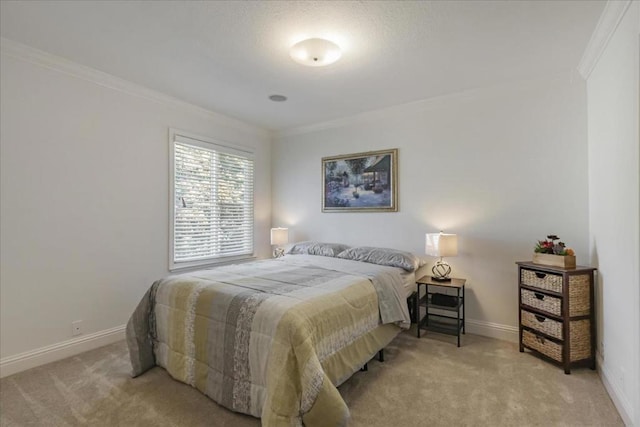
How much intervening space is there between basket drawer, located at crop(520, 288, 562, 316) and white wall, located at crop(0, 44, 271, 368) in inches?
148

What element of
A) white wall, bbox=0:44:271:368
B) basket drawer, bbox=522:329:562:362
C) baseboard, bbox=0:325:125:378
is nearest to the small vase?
basket drawer, bbox=522:329:562:362

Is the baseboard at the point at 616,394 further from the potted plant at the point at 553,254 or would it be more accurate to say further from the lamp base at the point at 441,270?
the lamp base at the point at 441,270

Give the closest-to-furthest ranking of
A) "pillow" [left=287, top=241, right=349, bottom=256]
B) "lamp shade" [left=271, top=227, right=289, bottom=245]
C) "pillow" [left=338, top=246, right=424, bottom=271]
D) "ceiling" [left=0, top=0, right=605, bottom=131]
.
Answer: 1. "ceiling" [left=0, top=0, right=605, bottom=131]
2. "pillow" [left=338, top=246, right=424, bottom=271]
3. "pillow" [left=287, top=241, right=349, bottom=256]
4. "lamp shade" [left=271, top=227, right=289, bottom=245]

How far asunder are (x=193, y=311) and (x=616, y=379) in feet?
9.53

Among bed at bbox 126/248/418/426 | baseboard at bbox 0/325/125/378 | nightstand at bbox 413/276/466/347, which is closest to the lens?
bed at bbox 126/248/418/426

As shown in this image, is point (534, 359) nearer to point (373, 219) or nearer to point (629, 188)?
point (629, 188)

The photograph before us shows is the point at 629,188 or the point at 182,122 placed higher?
the point at 182,122

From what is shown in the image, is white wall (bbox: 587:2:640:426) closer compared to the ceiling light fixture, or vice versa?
white wall (bbox: 587:2:640:426)

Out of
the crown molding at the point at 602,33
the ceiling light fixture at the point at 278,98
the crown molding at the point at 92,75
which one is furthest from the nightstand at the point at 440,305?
the crown molding at the point at 92,75

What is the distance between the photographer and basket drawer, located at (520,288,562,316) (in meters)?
2.49

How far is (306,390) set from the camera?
1.58 meters

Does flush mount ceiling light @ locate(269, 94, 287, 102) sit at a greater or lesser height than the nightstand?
greater

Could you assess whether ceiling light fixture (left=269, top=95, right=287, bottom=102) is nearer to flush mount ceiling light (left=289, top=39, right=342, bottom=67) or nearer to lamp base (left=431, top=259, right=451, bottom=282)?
flush mount ceiling light (left=289, top=39, right=342, bottom=67)

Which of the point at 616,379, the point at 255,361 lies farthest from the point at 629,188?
the point at 255,361
